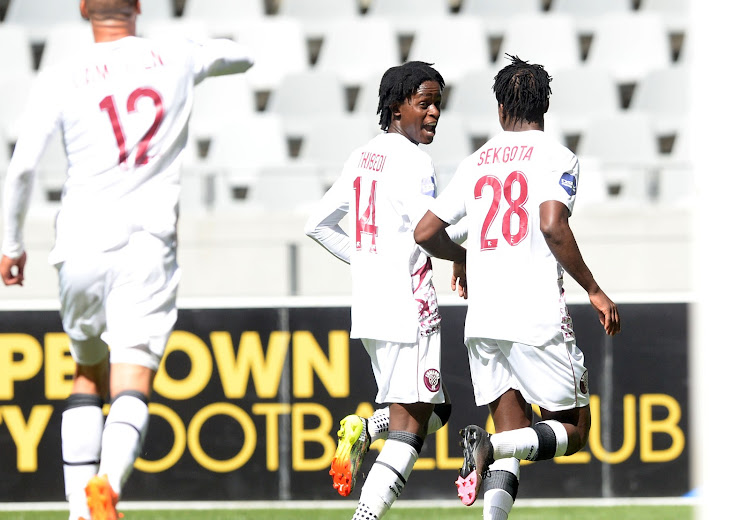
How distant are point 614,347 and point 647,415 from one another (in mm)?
402

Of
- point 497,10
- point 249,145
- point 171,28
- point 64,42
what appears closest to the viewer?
point 249,145

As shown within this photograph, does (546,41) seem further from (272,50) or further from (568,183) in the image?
(568,183)

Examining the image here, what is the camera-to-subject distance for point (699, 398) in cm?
280

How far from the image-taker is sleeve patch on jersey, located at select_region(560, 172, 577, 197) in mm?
3881

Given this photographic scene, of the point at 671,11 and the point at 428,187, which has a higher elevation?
the point at 671,11

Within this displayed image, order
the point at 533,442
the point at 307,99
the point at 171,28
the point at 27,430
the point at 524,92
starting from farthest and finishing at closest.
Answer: the point at 171,28, the point at 307,99, the point at 27,430, the point at 524,92, the point at 533,442

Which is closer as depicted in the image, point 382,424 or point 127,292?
point 127,292

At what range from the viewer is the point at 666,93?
34.8 feet

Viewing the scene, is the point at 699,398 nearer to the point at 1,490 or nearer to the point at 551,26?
the point at 1,490

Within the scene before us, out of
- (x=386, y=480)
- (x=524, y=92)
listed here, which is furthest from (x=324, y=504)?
(x=524, y=92)

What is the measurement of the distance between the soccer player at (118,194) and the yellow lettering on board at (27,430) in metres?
2.52

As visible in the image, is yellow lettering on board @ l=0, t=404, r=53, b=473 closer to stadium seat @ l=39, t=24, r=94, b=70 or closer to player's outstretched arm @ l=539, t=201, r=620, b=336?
player's outstretched arm @ l=539, t=201, r=620, b=336

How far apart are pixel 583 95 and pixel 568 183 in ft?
22.2

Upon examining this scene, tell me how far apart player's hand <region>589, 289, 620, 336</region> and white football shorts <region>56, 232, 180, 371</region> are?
1.40 m
